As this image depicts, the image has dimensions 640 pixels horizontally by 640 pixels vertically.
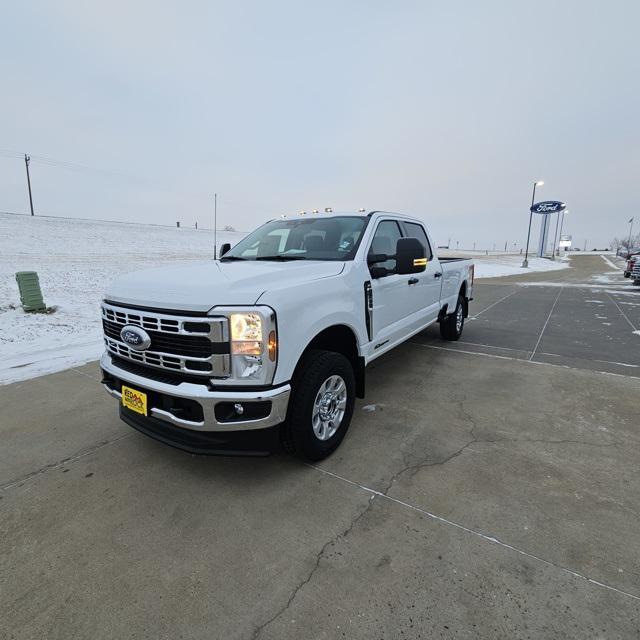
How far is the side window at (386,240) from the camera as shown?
3.75 meters

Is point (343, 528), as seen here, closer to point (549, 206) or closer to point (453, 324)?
point (453, 324)

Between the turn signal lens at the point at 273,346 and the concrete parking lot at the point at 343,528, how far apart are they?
979 millimetres

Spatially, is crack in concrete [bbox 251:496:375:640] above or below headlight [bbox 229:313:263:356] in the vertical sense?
below

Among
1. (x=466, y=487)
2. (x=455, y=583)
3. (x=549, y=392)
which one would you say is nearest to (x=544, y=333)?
(x=549, y=392)

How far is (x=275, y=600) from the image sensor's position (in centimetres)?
181

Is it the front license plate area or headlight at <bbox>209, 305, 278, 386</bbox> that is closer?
headlight at <bbox>209, 305, 278, 386</bbox>

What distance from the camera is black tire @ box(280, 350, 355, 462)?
8.47ft

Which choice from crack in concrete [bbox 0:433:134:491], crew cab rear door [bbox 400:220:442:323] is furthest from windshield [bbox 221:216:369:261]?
crack in concrete [bbox 0:433:134:491]

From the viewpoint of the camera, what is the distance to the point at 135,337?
2.51 meters

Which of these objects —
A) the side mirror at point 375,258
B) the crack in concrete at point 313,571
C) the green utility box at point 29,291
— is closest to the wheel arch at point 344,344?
the side mirror at point 375,258

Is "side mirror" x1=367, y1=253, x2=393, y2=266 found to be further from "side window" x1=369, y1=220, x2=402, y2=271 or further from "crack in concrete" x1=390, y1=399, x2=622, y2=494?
"crack in concrete" x1=390, y1=399, x2=622, y2=494

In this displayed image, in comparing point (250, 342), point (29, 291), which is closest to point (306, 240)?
point (250, 342)

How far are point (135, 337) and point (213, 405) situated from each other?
0.75 meters

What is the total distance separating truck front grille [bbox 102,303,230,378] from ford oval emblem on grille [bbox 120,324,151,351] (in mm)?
25
